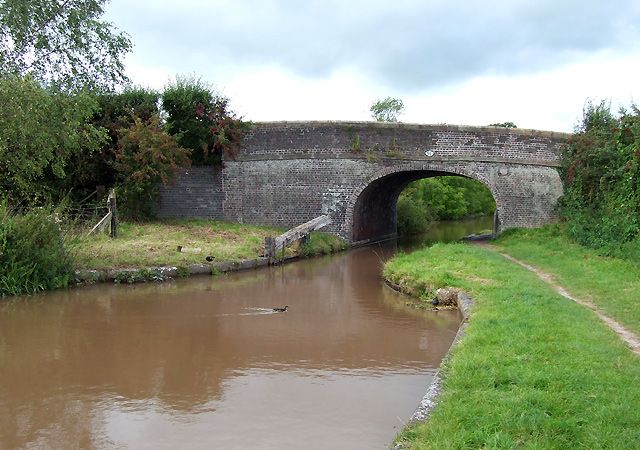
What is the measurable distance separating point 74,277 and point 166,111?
9.66 metres

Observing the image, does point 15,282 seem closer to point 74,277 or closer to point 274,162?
point 74,277

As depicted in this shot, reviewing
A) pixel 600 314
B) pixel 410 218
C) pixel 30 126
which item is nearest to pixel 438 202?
pixel 410 218

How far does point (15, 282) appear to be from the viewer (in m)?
10.6

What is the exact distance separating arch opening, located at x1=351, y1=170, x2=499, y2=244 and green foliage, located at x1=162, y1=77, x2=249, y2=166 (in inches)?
185

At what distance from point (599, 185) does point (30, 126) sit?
1375cm

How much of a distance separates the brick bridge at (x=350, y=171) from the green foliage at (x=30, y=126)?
721 centimetres

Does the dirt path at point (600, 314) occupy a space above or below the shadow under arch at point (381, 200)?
below

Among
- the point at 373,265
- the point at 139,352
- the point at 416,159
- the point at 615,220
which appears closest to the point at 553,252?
the point at 615,220

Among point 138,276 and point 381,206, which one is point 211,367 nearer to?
point 138,276

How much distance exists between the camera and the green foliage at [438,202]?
2941 centimetres

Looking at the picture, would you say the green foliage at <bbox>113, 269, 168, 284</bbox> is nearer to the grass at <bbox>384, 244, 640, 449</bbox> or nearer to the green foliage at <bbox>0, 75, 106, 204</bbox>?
the green foliage at <bbox>0, 75, 106, 204</bbox>

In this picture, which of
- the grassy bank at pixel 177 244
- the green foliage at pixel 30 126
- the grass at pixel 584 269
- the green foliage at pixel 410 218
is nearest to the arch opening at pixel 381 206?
the green foliage at pixel 410 218

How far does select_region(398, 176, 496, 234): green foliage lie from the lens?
29.4 m

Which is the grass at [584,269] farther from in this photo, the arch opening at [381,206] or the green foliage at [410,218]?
the green foliage at [410,218]
